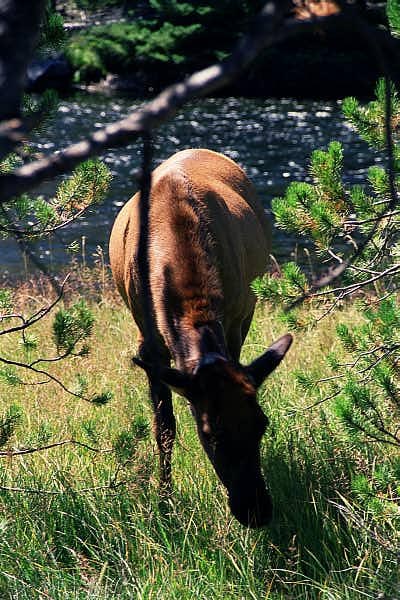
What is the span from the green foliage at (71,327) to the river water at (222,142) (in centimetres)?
677

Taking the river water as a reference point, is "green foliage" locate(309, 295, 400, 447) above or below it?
above

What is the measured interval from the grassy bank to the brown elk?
0.21m

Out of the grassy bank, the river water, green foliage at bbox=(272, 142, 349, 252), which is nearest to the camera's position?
the grassy bank

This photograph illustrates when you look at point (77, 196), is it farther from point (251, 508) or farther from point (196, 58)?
point (196, 58)

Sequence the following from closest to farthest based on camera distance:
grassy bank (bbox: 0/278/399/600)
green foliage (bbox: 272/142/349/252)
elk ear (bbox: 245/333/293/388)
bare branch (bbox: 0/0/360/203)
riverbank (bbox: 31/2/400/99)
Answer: bare branch (bbox: 0/0/360/203) → grassy bank (bbox: 0/278/399/600) → elk ear (bbox: 245/333/293/388) → green foliage (bbox: 272/142/349/252) → riverbank (bbox: 31/2/400/99)

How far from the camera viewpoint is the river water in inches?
539

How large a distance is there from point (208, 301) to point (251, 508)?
1124 millimetres

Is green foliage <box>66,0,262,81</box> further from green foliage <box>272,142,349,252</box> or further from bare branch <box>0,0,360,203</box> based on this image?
bare branch <box>0,0,360,203</box>

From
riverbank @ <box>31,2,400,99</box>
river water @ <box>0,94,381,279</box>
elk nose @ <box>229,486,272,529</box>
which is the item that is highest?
elk nose @ <box>229,486,272,529</box>

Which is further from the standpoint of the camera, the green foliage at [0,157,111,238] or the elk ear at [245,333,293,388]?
the green foliage at [0,157,111,238]

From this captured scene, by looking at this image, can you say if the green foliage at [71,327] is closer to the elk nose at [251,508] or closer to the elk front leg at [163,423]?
the elk front leg at [163,423]

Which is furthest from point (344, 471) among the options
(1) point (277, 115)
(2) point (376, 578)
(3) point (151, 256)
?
(1) point (277, 115)

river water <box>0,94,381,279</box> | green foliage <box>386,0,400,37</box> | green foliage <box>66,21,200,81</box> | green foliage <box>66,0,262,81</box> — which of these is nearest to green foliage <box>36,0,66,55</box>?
green foliage <box>386,0,400,37</box>

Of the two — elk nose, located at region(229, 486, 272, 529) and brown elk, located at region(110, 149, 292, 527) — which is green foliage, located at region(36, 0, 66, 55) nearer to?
brown elk, located at region(110, 149, 292, 527)
